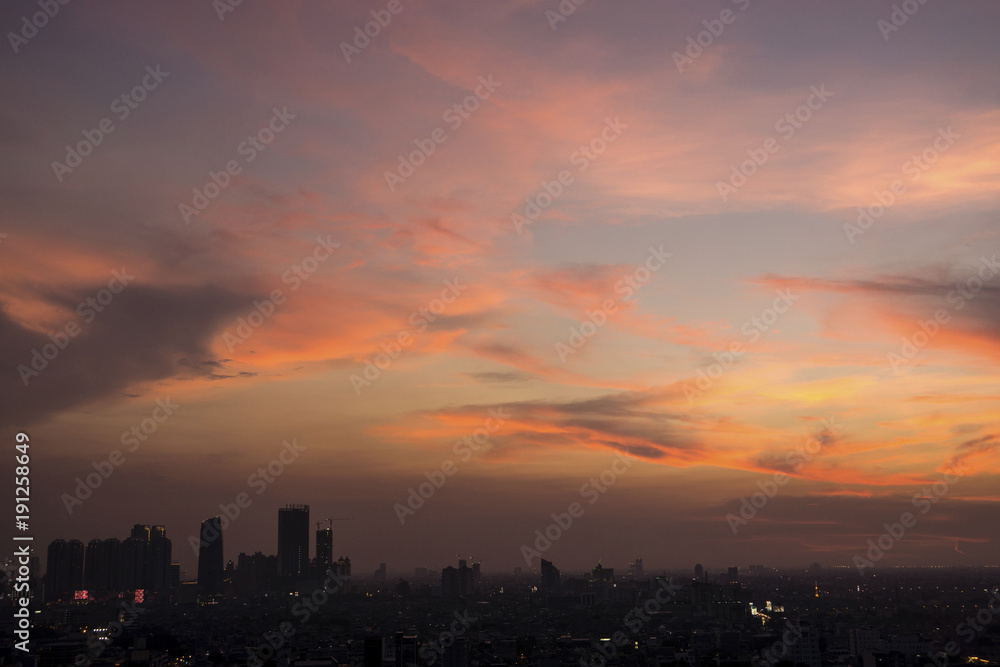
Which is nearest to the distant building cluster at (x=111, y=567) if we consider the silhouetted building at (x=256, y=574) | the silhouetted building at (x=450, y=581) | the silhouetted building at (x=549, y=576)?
the silhouetted building at (x=256, y=574)

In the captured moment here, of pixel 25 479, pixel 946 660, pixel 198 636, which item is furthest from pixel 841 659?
pixel 198 636

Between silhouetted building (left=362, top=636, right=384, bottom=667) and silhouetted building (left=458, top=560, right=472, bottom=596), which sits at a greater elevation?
silhouetted building (left=362, top=636, right=384, bottom=667)

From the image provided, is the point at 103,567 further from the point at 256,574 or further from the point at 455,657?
the point at 455,657

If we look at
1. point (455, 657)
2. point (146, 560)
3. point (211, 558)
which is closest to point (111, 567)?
point (146, 560)

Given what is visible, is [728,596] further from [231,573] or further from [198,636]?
[231,573]

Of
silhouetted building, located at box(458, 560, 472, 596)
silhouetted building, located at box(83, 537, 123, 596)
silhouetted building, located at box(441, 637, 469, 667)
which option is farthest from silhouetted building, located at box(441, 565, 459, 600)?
silhouetted building, located at box(441, 637, 469, 667)

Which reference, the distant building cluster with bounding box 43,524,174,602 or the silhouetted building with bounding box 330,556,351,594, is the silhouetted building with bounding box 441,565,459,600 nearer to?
the silhouetted building with bounding box 330,556,351,594
